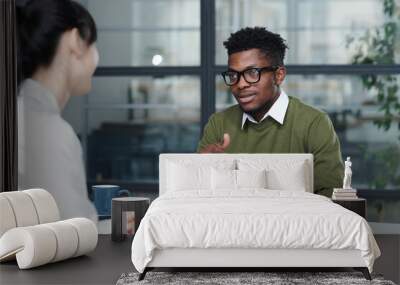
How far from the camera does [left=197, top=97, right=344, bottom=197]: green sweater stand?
23.2 ft

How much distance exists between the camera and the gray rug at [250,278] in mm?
4875

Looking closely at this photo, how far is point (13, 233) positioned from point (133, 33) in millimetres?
2751

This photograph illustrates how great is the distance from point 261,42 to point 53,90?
2108 mm

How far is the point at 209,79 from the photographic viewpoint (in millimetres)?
7375

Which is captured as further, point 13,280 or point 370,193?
point 370,193

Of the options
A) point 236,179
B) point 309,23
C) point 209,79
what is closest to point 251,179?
point 236,179

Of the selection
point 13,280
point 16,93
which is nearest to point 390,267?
point 13,280

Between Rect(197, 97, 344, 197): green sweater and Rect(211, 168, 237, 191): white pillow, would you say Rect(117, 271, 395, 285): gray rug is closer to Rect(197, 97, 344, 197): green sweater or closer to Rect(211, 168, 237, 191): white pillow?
Rect(211, 168, 237, 191): white pillow

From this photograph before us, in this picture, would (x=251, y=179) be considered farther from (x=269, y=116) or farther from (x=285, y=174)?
(x=269, y=116)

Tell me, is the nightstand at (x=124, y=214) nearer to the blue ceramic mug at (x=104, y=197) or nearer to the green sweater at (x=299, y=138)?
the blue ceramic mug at (x=104, y=197)

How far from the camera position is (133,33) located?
7383 mm

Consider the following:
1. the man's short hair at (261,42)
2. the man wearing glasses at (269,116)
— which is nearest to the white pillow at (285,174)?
the man wearing glasses at (269,116)

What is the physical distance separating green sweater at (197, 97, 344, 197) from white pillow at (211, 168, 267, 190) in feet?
2.39

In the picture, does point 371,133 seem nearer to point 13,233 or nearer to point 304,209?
point 304,209
